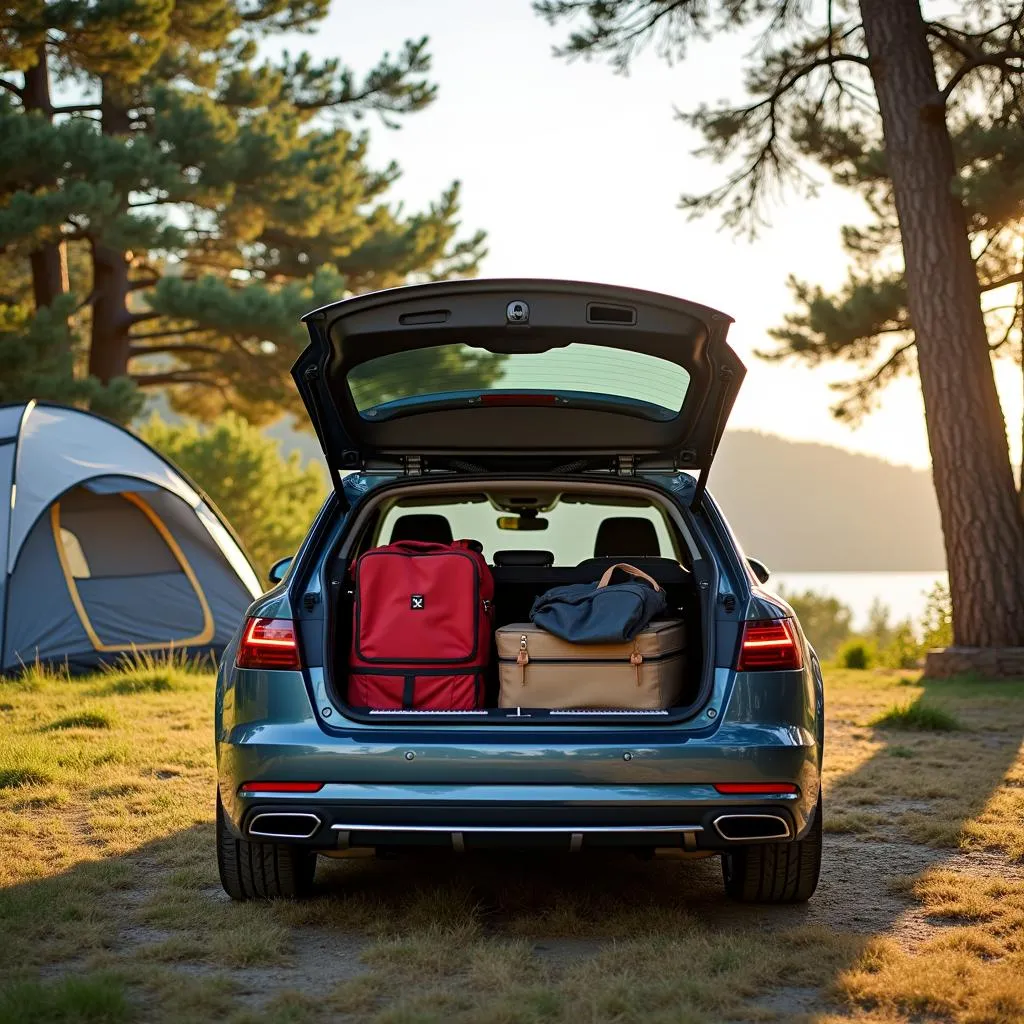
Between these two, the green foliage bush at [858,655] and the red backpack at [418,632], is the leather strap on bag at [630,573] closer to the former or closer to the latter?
the red backpack at [418,632]

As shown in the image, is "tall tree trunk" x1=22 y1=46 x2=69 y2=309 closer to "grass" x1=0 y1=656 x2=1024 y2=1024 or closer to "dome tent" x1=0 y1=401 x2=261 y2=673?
"dome tent" x1=0 y1=401 x2=261 y2=673

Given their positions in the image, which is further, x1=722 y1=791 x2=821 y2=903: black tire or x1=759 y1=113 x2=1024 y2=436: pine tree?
x1=759 y1=113 x2=1024 y2=436: pine tree

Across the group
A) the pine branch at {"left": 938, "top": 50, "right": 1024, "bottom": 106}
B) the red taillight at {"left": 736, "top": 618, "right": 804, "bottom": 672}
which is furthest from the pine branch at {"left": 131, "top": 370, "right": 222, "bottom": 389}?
the red taillight at {"left": 736, "top": 618, "right": 804, "bottom": 672}

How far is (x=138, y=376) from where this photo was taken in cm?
2333

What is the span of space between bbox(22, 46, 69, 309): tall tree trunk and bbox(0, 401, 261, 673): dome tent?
10.7 metres

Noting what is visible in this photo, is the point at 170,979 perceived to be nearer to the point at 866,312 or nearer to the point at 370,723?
the point at 370,723

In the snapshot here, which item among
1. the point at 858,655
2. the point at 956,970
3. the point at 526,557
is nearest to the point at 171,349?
the point at 858,655

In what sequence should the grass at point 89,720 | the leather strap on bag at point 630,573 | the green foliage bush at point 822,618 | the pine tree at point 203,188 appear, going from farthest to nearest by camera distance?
the green foliage bush at point 822,618, the pine tree at point 203,188, the grass at point 89,720, the leather strap on bag at point 630,573

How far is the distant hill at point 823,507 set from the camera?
440 ft

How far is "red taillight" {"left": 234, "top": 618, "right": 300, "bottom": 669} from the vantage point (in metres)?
3.88

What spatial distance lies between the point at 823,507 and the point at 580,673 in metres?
143

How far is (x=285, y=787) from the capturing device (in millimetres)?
3688

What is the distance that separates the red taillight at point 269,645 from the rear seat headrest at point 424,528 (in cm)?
116

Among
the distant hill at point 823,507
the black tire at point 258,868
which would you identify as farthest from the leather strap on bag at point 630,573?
the distant hill at point 823,507
